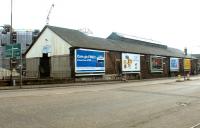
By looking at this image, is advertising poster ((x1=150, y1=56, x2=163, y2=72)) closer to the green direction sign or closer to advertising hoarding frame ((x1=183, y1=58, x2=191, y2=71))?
advertising hoarding frame ((x1=183, y1=58, x2=191, y2=71))

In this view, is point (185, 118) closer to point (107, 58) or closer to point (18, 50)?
point (18, 50)

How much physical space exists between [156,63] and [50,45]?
95.0ft

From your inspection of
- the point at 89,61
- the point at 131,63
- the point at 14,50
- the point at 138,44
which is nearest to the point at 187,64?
the point at 138,44

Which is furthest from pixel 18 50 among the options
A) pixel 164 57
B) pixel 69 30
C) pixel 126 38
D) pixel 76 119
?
pixel 164 57

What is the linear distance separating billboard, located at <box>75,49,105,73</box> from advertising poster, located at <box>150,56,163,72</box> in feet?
67.5

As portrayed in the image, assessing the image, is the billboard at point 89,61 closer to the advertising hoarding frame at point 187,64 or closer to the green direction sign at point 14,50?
the green direction sign at point 14,50

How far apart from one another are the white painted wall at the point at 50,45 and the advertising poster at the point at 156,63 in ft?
84.3

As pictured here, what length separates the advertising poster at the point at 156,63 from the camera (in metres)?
73.9

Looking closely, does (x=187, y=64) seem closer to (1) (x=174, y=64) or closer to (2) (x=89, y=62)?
(1) (x=174, y=64)

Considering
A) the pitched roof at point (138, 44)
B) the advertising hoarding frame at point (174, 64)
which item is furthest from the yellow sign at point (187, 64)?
the pitched roof at point (138, 44)

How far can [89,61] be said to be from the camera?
5241 centimetres

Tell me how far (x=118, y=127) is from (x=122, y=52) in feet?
170

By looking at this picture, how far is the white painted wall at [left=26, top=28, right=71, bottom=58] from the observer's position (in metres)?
52.1

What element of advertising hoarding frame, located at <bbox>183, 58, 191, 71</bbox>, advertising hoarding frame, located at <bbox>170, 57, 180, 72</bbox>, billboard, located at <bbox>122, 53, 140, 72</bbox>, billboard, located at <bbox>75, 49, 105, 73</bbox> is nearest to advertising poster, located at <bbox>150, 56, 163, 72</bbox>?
billboard, located at <bbox>122, 53, 140, 72</bbox>
